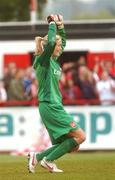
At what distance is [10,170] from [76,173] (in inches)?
55.5

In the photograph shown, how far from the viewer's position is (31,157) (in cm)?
1622

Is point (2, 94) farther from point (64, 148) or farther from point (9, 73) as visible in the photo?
point (64, 148)

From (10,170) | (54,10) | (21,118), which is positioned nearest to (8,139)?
(21,118)

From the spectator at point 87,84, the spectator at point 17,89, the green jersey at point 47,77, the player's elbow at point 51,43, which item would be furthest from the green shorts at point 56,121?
the spectator at point 17,89

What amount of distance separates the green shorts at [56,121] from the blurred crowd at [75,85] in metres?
9.68

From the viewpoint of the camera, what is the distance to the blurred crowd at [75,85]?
2588 cm

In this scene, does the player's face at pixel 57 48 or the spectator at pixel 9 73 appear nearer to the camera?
the player's face at pixel 57 48

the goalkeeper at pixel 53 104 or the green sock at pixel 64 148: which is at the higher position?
the goalkeeper at pixel 53 104

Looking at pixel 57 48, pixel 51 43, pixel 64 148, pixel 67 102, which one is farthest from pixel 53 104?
pixel 67 102

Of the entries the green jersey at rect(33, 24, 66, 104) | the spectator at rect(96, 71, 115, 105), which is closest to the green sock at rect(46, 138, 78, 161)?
the green jersey at rect(33, 24, 66, 104)

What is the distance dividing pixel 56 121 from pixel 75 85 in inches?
404

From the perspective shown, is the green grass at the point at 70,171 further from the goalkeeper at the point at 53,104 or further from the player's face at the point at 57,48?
the player's face at the point at 57,48

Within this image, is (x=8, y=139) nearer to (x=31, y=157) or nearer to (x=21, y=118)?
(x=21, y=118)

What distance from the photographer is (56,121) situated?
15.9m
